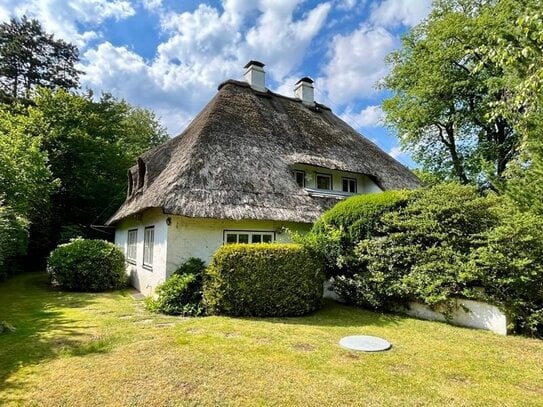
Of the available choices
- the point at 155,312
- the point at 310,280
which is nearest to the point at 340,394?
the point at 310,280

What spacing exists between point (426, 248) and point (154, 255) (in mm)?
7859

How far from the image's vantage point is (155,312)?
831cm

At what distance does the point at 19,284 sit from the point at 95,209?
29.9 feet

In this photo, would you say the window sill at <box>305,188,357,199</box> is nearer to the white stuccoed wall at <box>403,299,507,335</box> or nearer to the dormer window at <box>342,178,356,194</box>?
the dormer window at <box>342,178,356,194</box>

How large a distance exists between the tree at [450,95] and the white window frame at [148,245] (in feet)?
48.3

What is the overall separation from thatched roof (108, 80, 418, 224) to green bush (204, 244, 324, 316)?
7.36 feet

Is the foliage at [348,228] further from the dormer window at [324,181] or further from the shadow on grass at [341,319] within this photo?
the dormer window at [324,181]

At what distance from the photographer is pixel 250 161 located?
39.8 feet

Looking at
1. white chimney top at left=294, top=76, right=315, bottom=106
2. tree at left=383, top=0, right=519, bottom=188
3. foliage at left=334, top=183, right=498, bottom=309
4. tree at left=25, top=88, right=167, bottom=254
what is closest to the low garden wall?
foliage at left=334, top=183, right=498, bottom=309

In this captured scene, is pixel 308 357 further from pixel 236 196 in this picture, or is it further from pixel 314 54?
pixel 314 54

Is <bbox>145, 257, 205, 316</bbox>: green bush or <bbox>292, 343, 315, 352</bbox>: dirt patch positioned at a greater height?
<bbox>145, 257, 205, 316</bbox>: green bush

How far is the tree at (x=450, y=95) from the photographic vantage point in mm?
16688

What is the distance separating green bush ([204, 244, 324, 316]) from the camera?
25.3 feet

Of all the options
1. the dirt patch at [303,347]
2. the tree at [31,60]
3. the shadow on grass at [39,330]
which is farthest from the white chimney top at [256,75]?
the tree at [31,60]
